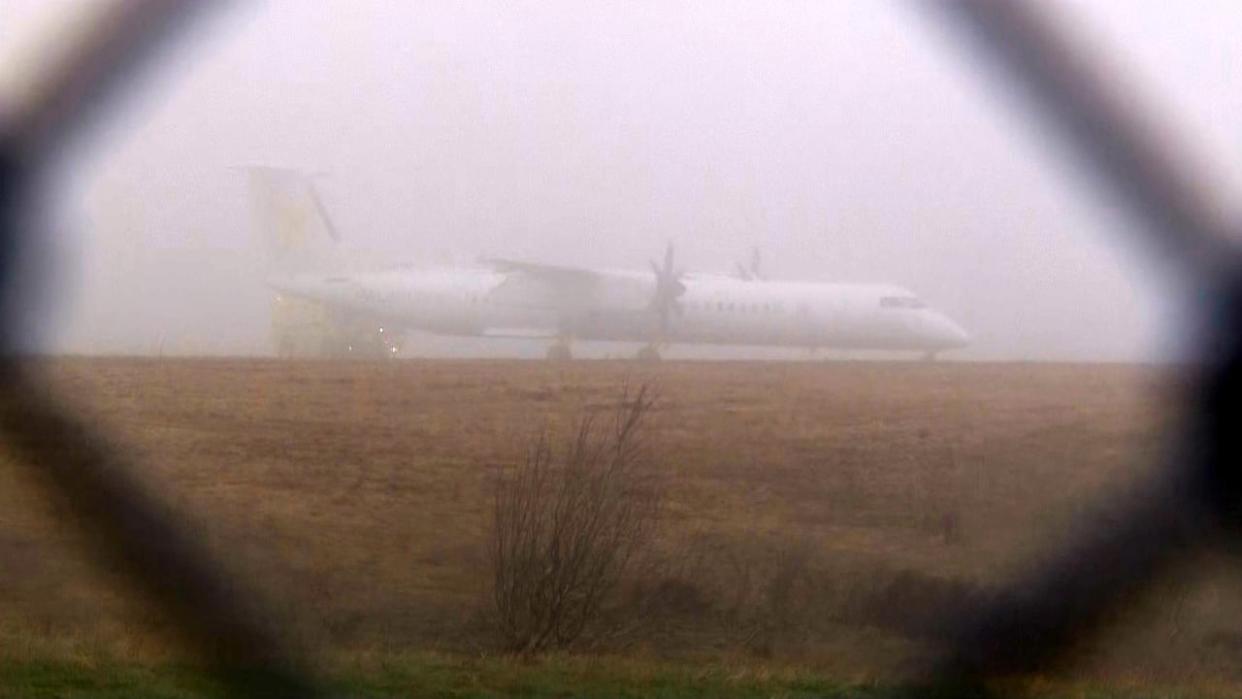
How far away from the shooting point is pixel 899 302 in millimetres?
45625

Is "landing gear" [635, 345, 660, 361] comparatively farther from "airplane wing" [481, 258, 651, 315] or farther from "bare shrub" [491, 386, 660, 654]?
"bare shrub" [491, 386, 660, 654]

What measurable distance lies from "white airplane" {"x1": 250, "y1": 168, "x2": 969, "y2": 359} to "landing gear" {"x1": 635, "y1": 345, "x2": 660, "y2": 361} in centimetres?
7

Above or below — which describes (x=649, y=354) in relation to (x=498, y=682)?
above

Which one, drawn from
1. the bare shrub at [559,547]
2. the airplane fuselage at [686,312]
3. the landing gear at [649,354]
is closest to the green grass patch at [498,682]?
the bare shrub at [559,547]

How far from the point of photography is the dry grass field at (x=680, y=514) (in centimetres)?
1508

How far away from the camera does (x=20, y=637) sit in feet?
41.1

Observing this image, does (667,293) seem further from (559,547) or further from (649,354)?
(559,547)

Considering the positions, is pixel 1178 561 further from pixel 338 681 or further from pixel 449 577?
pixel 338 681

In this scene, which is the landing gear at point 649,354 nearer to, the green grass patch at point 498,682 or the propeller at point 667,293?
the propeller at point 667,293

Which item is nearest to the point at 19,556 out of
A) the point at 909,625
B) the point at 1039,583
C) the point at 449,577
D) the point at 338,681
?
the point at 449,577

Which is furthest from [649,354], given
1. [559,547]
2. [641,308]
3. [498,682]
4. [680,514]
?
[498,682]

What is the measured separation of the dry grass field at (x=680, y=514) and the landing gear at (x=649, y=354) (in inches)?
561

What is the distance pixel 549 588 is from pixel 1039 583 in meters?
6.21

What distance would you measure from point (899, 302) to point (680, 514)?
27.8 m
